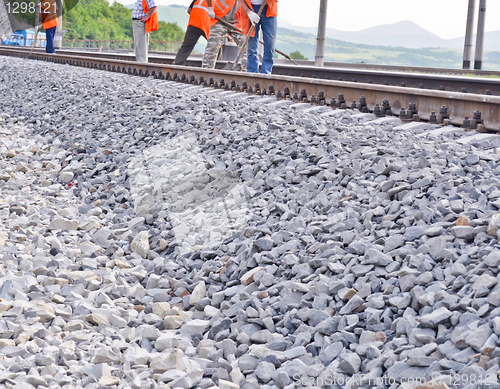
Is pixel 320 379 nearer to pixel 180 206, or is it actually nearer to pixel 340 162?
pixel 340 162

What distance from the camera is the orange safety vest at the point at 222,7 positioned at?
9.85 m

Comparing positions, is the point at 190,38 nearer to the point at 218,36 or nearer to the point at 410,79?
the point at 218,36

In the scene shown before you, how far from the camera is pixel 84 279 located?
3.92m

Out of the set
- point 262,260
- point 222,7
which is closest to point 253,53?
point 222,7

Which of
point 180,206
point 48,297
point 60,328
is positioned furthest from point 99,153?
point 60,328

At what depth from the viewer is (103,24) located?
10200 cm

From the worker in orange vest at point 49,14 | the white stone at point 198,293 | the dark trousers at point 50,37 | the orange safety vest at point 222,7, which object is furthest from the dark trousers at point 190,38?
the dark trousers at point 50,37

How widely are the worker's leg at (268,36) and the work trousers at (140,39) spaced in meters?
3.95

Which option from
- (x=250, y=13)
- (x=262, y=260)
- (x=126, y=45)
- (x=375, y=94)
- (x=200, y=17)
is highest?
(x=126, y=45)

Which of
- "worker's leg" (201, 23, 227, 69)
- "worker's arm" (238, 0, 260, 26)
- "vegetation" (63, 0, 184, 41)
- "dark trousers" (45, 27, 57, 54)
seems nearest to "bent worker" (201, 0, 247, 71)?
"worker's leg" (201, 23, 227, 69)

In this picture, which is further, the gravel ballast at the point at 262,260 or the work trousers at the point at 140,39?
the work trousers at the point at 140,39

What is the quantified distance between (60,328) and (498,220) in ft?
8.63

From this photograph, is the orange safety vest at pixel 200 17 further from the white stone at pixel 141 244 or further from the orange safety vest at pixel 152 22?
the white stone at pixel 141 244

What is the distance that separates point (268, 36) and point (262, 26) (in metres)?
0.22
